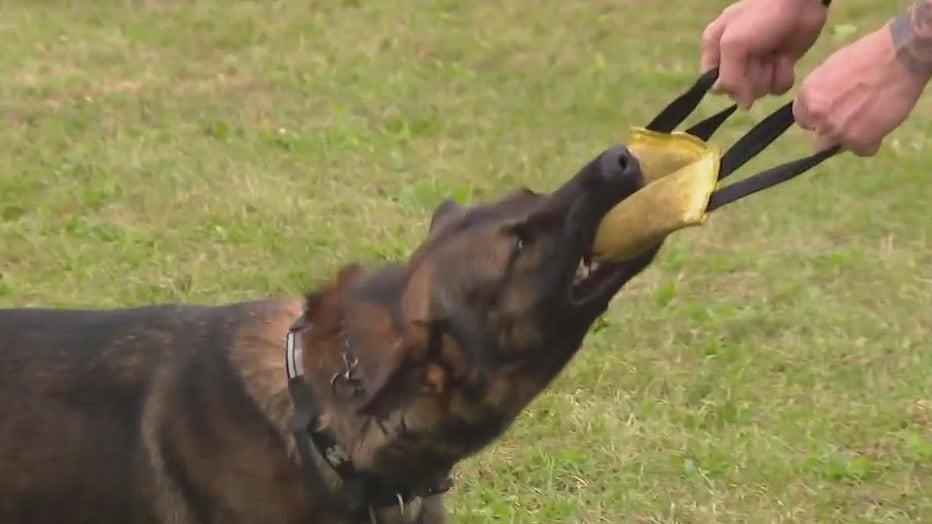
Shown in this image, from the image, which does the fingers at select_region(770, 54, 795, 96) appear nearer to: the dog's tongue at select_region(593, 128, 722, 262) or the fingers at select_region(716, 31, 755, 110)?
the fingers at select_region(716, 31, 755, 110)

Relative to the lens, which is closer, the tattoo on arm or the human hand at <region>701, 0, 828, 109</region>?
the tattoo on arm

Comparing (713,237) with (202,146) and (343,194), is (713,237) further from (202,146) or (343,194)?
(202,146)

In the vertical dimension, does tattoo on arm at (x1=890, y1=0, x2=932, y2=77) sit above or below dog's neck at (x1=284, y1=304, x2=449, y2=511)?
above

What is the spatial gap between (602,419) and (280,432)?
201cm

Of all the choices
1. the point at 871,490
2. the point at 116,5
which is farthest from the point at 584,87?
the point at 871,490

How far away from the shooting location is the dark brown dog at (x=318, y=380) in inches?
128

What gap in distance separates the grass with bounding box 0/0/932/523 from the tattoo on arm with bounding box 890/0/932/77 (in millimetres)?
2036

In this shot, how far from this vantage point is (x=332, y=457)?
10.8ft

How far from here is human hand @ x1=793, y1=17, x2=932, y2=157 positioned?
10.1ft

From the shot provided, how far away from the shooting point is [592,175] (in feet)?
10.4

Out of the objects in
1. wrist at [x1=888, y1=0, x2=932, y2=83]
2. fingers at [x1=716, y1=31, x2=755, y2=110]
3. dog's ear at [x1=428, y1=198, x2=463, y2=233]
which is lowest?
dog's ear at [x1=428, y1=198, x2=463, y2=233]

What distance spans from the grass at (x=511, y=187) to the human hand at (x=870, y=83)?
1944 millimetres

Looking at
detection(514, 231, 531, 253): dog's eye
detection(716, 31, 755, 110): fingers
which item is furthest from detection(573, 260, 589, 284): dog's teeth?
detection(716, 31, 755, 110): fingers

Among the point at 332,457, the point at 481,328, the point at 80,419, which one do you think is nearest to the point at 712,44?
the point at 481,328
